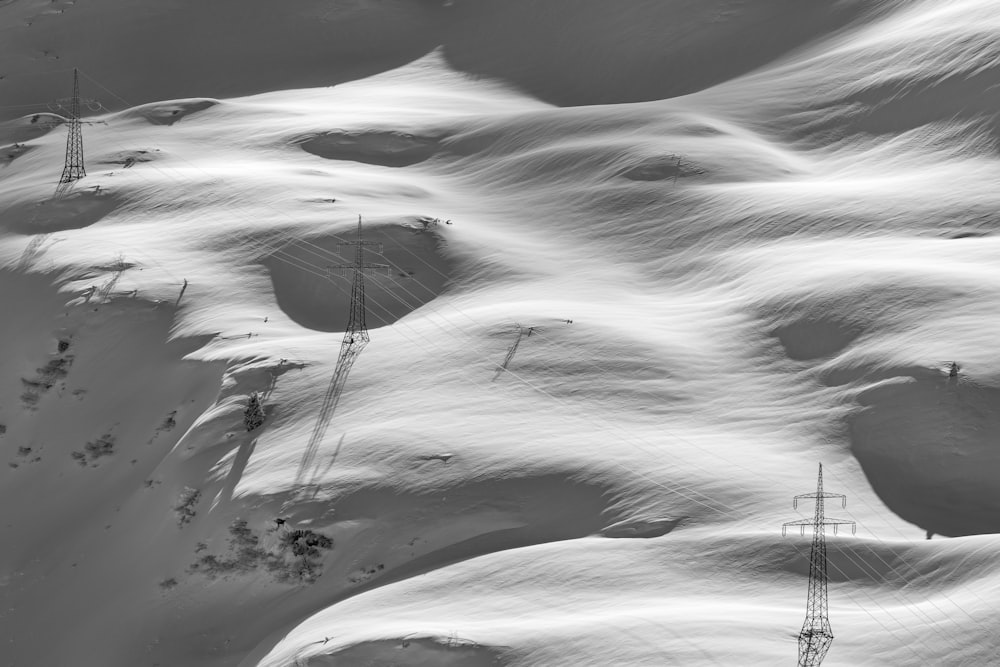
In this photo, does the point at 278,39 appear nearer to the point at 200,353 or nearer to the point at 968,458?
the point at 200,353

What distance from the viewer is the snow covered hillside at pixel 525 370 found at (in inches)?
1654

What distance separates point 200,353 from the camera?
185 ft

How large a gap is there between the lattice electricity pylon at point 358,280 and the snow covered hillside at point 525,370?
0.78ft

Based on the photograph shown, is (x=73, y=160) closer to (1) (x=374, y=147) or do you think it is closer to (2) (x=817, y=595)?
(1) (x=374, y=147)

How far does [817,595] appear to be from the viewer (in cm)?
4003

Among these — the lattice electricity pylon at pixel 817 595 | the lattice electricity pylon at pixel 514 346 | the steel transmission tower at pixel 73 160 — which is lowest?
the lattice electricity pylon at pixel 817 595

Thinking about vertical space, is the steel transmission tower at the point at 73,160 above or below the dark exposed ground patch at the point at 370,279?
above

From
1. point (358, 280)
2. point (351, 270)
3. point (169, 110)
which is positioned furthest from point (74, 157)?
point (358, 280)

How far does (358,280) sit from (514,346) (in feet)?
30.5

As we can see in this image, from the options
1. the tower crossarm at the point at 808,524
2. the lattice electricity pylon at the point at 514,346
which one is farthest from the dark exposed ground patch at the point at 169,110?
the tower crossarm at the point at 808,524

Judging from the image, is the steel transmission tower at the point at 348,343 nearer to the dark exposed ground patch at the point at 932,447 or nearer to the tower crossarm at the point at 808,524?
the tower crossarm at the point at 808,524

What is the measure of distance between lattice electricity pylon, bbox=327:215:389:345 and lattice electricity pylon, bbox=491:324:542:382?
5.79m

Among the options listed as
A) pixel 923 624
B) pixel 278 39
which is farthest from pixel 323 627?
pixel 278 39

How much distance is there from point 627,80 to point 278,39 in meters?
23.7
